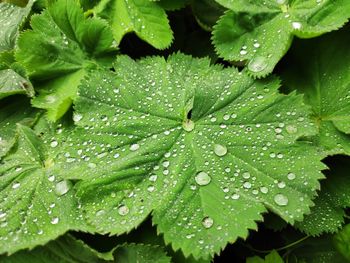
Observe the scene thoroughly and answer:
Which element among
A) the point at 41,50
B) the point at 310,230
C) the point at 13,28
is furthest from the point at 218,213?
the point at 13,28

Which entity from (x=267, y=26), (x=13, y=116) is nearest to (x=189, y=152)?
(x=267, y=26)

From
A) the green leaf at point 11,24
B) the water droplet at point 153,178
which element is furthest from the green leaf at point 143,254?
the green leaf at point 11,24

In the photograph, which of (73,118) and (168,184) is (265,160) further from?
(73,118)

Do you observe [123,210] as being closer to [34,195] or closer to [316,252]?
[34,195]

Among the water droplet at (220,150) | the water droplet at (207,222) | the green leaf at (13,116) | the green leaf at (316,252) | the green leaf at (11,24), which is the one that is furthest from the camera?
the green leaf at (11,24)

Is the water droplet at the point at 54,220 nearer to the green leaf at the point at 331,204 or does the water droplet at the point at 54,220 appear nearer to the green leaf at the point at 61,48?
the green leaf at the point at 61,48
